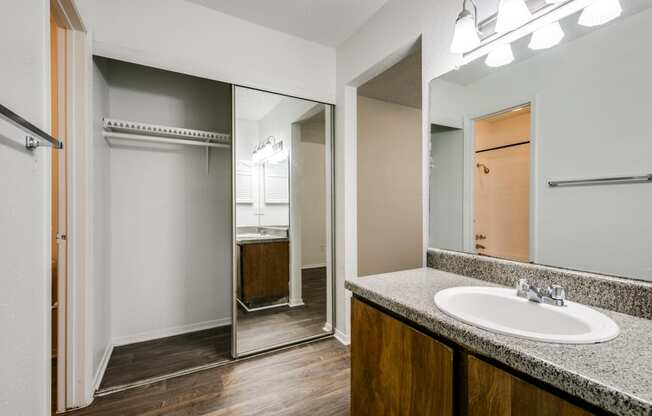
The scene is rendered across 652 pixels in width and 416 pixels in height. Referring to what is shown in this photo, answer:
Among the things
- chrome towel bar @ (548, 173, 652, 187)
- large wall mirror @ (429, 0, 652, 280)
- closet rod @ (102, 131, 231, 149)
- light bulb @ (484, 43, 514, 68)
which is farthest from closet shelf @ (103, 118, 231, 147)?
→ chrome towel bar @ (548, 173, 652, 187)

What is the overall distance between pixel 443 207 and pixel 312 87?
1589 mm

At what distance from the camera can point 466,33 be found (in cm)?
134

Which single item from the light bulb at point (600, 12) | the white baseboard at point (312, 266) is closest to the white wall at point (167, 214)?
the white baseboard at point (312, 266)

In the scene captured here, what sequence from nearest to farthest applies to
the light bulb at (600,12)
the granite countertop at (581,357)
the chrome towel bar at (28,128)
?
1. the granite countertop at (581,357)
2. the chrome towel bar at (28,128)
3. the light bulb at (600,12)

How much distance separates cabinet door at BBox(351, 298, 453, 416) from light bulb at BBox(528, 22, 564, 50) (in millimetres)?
1238

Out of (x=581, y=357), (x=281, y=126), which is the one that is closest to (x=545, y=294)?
(x=581, y=357)

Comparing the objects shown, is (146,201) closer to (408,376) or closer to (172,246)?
(172,246)

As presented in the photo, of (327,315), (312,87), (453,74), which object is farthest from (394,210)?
(453,74)

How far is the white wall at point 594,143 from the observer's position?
0.92 meters

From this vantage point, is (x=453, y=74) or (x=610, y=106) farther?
(x=453, y=74)

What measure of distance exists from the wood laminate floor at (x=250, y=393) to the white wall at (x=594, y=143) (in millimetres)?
1442

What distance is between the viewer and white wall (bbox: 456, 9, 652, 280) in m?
0.92

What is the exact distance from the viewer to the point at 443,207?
162 cm

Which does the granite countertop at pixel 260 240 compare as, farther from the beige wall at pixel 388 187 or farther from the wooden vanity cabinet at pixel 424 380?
the wooden vanity cabinet at pixel 424 380
